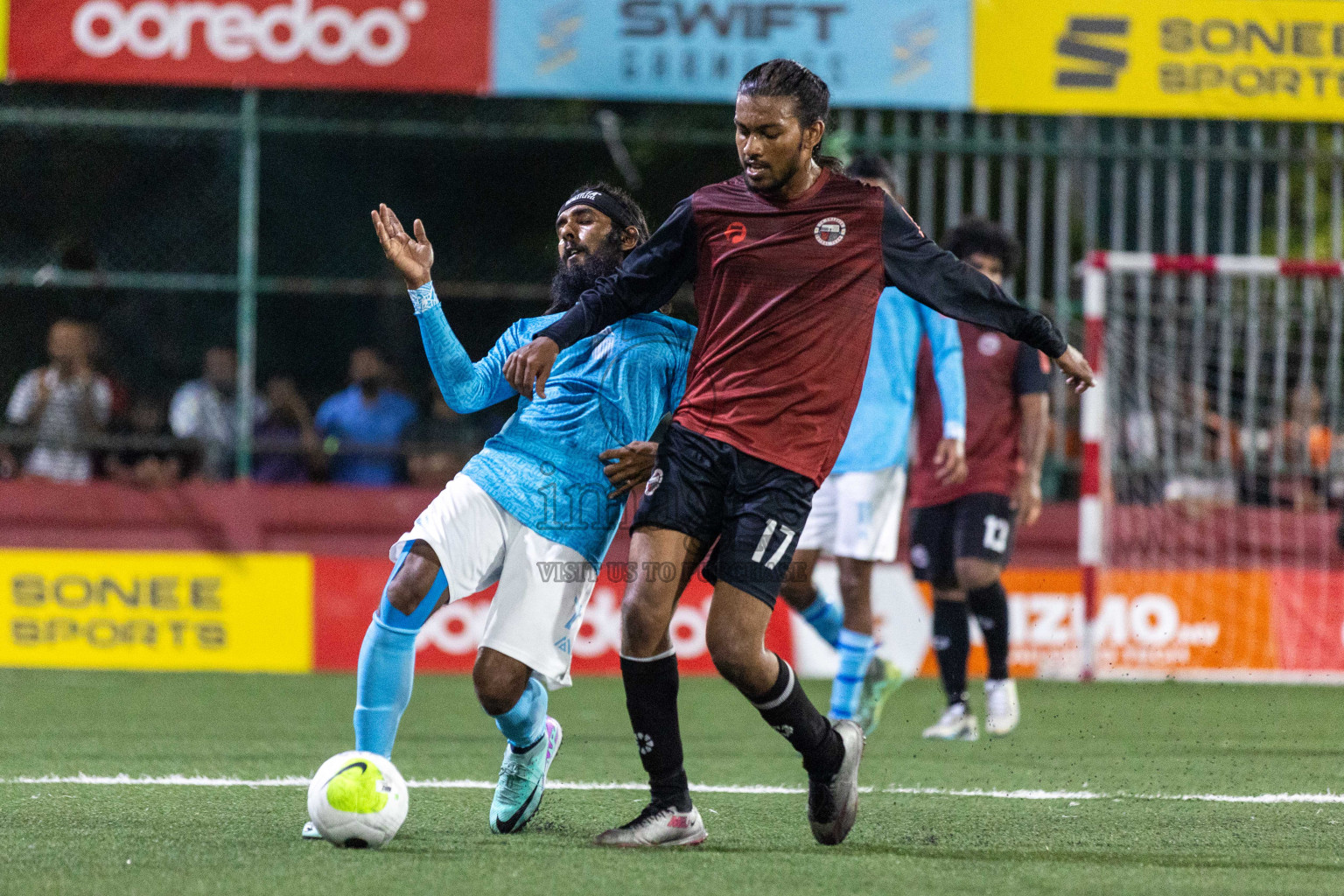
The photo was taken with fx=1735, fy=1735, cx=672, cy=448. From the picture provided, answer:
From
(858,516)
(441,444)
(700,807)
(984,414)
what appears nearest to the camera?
(700,807)

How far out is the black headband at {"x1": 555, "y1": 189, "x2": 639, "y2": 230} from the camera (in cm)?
529

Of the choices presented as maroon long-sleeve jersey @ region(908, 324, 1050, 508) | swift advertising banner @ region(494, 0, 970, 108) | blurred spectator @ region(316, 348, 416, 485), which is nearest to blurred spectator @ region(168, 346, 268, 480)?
blurred spectator @ region(316, 348, 416, 485)

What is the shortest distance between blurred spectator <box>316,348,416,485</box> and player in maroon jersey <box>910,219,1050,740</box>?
4.37 m

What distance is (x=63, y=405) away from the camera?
36.6ft

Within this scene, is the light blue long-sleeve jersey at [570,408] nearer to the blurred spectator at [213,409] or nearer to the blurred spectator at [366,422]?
the blurred spectator at [366,422]

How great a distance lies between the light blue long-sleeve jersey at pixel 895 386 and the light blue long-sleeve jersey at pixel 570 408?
2365 mm

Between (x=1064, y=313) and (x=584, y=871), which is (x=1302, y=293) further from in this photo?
(x=584, y=871)

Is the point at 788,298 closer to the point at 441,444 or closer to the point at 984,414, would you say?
the point at 984,414

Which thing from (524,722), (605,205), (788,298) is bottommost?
(524,722)

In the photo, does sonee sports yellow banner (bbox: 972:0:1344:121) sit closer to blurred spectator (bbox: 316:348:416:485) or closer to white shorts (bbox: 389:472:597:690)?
blurred spectator (bbox: 316:348:416:485)

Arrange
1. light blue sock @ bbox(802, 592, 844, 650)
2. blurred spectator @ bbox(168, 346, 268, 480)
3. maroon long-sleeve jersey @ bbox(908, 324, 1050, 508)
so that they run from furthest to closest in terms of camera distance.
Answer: blurred spectator @ bbox(168, 346, 268, 480), maroon long-sleeve jersey @ bbox(908, 324, 1050, 508), light blue sock @ bbox(802, 592, 844, 650)

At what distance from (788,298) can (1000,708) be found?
3664mm

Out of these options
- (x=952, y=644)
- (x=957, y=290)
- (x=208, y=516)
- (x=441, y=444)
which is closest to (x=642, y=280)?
(x=957, y=290)

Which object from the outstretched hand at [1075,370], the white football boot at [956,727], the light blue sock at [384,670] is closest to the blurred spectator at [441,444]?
the white football boot at [956,727]
